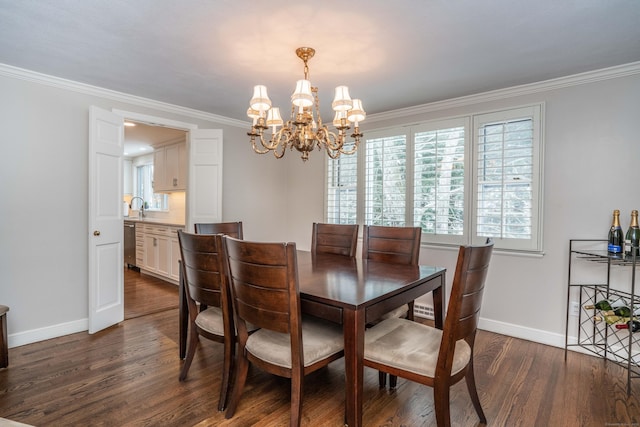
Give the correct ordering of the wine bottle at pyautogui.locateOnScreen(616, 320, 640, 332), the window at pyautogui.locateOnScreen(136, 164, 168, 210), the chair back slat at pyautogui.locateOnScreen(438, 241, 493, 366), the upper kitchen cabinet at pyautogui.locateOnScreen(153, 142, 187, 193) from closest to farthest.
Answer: the chair back slat at pyautogui.locateOnScreen(438, 241, 493, 366), the wine bottle at pyautogui.locateOnScreen(616, 320, 640, 332), the upper kitchen cabinet at pyautogui.locateOnScreen(153, 142, 187, 193), the window at pyautogui.locateOnScreen(136, 164, 168, 210)

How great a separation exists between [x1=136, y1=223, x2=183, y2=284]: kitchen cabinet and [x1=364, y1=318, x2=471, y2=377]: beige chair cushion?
3610 millimetres

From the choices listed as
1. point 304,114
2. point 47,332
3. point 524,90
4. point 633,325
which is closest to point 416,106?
point 524,90

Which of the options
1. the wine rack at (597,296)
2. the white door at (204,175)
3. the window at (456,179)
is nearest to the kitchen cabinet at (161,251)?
the white door at (204,175)

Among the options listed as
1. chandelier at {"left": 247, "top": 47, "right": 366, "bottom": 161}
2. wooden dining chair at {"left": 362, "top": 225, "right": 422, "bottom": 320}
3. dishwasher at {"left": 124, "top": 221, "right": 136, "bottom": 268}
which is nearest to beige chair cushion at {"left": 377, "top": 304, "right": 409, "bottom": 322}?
wooden dining chair at {"left": 362, "top": 225, "right": 422, "bottom": 320}

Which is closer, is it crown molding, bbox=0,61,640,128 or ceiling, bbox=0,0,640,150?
ceiling, bbox=0,0,640,150

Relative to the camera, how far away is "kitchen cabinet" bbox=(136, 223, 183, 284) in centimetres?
481

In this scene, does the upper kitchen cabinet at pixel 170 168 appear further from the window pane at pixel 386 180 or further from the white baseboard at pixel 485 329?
the window pane at pixel 386 180

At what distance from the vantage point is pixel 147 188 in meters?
6.98

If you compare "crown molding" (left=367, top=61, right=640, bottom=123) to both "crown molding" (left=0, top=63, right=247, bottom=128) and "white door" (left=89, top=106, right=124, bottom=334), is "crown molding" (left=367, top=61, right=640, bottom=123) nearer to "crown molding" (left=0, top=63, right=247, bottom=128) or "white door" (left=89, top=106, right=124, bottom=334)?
"crown molding" (left=0, top=63, right=247, bottom=128)

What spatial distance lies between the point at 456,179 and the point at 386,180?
80 cm

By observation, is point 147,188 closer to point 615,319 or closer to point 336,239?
point 336,239

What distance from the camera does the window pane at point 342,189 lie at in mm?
4250

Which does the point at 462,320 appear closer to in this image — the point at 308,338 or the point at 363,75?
the point at 308,338

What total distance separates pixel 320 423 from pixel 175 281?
148 inches
